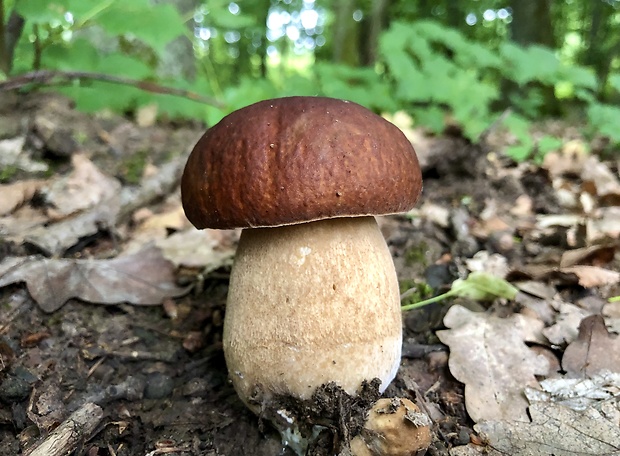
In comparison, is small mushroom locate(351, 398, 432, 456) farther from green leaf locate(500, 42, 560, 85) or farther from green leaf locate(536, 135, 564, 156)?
green leaf locate(500, 42, 560, 85)

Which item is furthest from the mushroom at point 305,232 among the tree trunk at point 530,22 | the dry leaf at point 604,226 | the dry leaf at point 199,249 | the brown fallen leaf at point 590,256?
the tree trunk at point 530,22

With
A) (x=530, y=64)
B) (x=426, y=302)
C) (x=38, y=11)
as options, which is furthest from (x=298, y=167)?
(x=530, y=64)

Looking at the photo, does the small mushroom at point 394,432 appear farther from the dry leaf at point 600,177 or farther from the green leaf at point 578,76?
the green leaf at point 578,76

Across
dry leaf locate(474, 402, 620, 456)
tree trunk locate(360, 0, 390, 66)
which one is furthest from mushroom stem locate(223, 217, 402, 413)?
tree trunk locate(360, 0, 390, 66)

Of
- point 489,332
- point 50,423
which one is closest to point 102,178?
point 50,423

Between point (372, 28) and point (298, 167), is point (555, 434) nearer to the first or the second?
point (298, 167)

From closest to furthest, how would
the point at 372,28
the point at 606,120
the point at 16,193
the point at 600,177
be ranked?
the point at 16,193
the point at 600,177
the point at 606,120
the point at 372,28
